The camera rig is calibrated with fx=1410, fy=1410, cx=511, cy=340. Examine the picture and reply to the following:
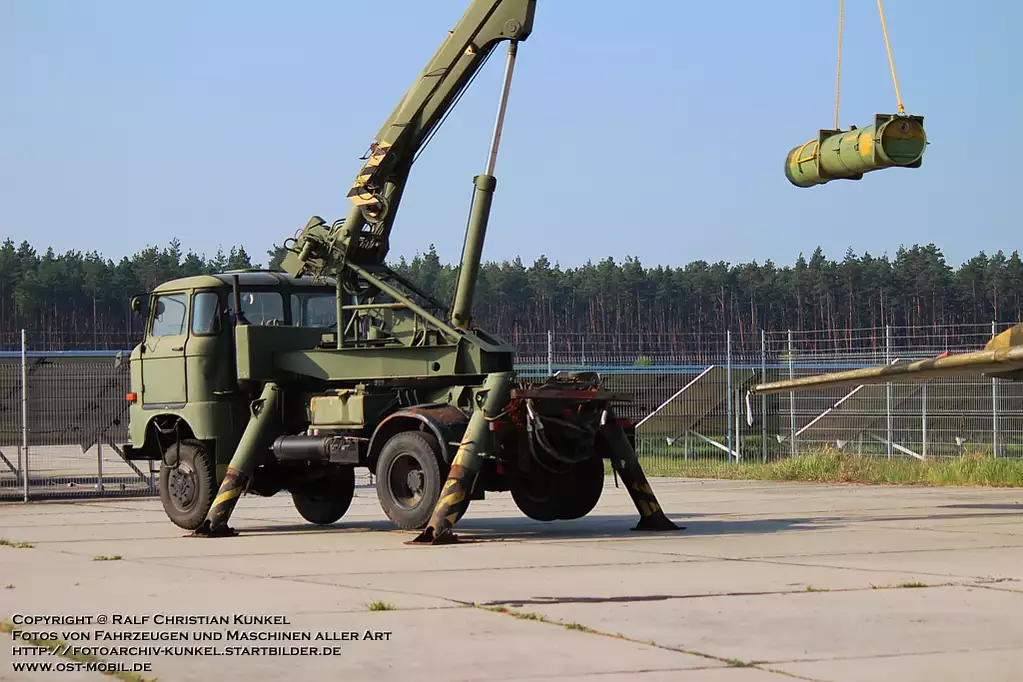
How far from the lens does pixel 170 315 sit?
1596 cm

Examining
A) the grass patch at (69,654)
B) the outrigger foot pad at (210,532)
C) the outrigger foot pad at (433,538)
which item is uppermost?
the grass patch at (69,654)

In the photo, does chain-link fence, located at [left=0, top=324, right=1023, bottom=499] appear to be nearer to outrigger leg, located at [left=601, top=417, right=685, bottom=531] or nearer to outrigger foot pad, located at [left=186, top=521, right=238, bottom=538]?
outrigger foot pad, located at [left=186, top=521, right=238, bottom=538]

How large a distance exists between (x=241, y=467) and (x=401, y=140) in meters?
3.84

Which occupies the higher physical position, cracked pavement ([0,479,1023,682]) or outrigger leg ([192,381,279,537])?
outrigger leg ([192,381,279,537])

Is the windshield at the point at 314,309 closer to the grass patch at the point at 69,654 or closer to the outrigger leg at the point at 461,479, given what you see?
the outrigger leg at the point at 461,479

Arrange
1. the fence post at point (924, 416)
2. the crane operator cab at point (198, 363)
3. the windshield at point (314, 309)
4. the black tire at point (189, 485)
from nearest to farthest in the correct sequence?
the black tire at point (189, 485)
the crane operator cab at point (198, 363)
the windshield at point (314, 309)
the fence post at point (924, 416)

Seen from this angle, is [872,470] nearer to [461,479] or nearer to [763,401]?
[763,401]

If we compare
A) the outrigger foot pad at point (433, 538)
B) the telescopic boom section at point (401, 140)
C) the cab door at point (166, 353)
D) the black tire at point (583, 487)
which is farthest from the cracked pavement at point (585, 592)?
the telescopic boom section at point (401, 140)

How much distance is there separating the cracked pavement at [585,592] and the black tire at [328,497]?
249 millimetres

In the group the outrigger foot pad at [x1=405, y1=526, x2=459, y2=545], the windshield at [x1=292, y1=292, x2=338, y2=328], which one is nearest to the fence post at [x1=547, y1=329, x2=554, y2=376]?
the windshield at [x1=292, y1=292, x2=338, y2=328]

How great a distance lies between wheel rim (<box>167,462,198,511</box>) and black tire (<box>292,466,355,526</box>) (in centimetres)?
132

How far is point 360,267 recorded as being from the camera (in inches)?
579

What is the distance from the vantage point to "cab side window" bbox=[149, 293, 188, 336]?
620 inches

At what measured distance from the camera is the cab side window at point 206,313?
610 inches
